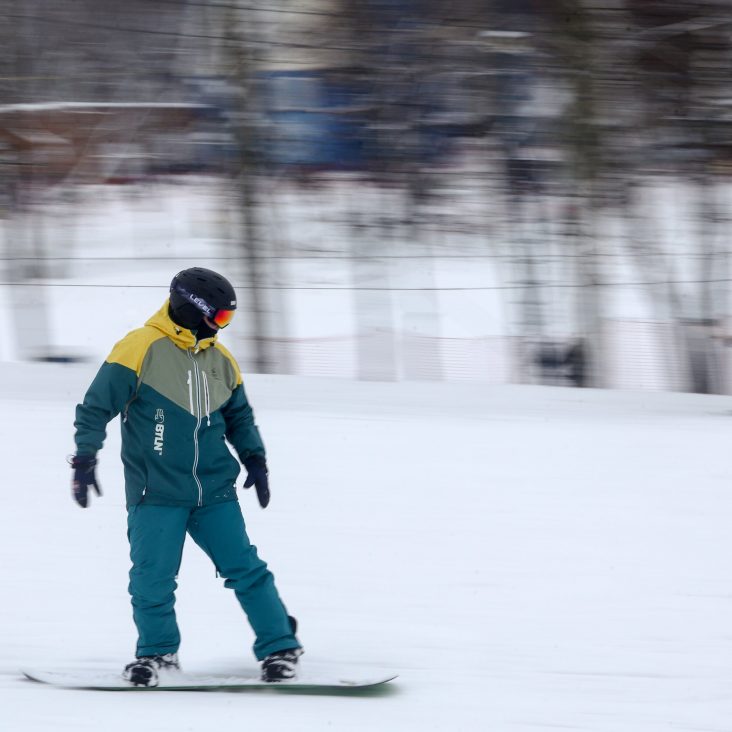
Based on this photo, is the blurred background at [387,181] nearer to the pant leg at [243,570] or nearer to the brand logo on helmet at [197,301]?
the pant leg at [243,570]

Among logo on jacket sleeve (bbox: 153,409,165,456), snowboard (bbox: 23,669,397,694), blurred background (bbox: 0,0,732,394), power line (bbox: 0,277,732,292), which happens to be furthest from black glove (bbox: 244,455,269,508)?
power line (bbox: 0,277,732,292)

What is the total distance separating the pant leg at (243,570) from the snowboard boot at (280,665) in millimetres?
20

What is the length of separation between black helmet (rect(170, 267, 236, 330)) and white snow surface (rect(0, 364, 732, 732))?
1.22 meters

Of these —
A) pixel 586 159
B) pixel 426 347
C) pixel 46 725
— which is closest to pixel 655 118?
pixel 586 159

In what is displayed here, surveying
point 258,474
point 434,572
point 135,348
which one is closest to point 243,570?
point 258,474

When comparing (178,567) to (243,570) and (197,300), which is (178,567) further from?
(197,300)

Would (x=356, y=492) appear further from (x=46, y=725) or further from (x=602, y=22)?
(x=602, y=22)

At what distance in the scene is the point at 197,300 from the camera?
3.64 metres

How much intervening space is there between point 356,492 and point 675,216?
5.30 meters

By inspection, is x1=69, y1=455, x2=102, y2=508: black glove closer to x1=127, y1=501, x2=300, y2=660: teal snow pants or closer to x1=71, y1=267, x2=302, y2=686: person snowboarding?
x1=71, y1=267, x2=302, y2=686: person snowboarding

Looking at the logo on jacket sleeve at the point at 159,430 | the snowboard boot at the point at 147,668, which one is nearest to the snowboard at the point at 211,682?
the snowboard boot at the point at 147,668

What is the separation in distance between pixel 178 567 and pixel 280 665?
0.48 m

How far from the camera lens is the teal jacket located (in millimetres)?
3623

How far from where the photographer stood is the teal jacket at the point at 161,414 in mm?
3623
